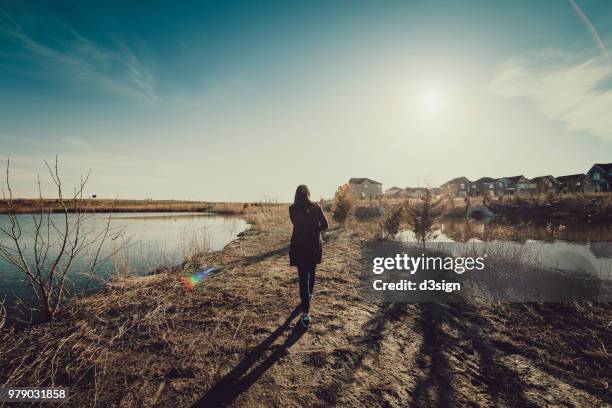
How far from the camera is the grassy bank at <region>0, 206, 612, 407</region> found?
118 inches

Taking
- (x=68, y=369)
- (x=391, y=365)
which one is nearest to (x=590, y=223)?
(x=391, y=365)

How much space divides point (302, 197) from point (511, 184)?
8967 cm

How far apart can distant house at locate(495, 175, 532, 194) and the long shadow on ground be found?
272 feet

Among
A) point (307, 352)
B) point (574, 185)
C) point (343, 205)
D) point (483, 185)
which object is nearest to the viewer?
point (307, 352)

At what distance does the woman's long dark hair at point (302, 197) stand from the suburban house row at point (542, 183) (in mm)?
29300

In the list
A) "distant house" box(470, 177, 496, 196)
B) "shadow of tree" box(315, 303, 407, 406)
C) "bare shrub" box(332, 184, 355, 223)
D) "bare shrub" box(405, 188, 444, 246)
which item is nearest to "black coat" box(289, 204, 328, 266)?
"shadow of tree" box(315, 303, 407, 406)

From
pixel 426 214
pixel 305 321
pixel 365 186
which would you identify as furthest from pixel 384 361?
pixel 365 186

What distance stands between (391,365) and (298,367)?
122 cm

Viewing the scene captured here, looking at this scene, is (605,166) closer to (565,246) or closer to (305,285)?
(565,246)

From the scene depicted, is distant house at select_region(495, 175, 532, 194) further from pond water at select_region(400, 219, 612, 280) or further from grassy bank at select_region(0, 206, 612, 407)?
grassy bank at select_region(0, 206, 612, 407)

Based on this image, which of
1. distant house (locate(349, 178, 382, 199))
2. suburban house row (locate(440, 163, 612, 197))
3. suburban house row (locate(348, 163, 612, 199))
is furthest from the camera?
distant house (locate(349, 178, 382, 199))

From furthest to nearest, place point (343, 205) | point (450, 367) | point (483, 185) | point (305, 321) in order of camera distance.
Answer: point (483, 185) < point (343, 205) < point (305, 321) < point (450, 367)

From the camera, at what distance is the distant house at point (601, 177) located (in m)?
46.6

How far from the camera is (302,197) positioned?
464cm
